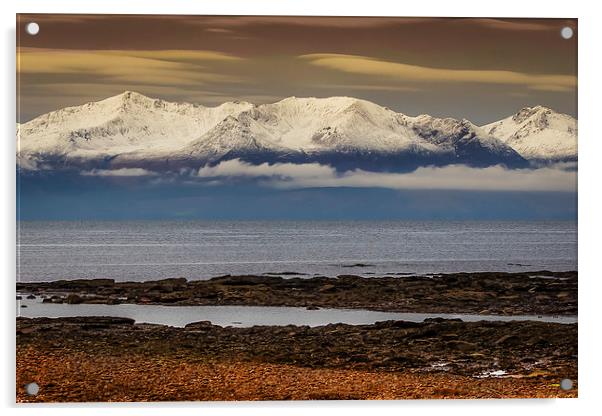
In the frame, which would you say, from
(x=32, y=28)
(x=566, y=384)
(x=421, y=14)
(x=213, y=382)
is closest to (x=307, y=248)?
(x=213, y=382)

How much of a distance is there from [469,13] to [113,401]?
308 centimetres

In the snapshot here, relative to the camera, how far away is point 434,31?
5.88 m

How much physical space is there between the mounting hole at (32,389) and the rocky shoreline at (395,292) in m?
0.73

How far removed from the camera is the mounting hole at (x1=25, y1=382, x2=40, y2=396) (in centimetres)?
562

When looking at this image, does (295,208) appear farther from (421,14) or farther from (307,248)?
(421,14)

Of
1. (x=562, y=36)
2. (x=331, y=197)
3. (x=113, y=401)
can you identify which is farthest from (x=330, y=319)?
(x=562, y=36)

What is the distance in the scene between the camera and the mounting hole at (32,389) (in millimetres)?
5625

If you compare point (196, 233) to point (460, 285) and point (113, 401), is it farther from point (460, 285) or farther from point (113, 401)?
point (460, 285)

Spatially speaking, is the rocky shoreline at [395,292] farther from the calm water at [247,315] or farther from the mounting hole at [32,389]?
the mounting hole at [32,389]

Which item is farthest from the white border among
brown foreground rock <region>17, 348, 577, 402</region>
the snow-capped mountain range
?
the snow-capped mountain range

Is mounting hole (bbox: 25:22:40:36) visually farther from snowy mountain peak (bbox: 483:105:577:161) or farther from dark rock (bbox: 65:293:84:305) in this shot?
snowy mountain peak (bbox: 483:105:577:161)

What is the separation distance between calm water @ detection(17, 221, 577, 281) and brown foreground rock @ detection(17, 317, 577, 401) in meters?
0.33

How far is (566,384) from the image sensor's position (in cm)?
583

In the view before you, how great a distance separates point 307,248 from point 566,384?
172cm
